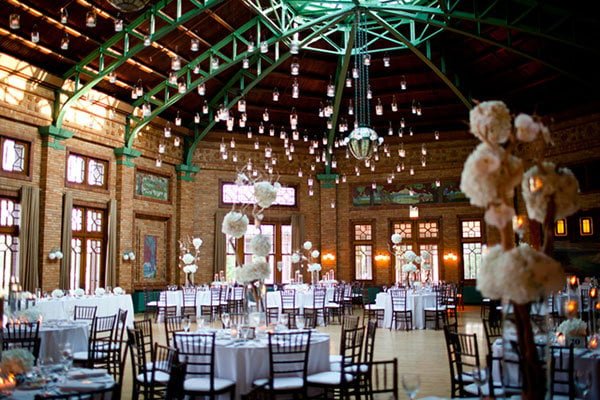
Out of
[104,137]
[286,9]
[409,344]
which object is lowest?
[409,344]

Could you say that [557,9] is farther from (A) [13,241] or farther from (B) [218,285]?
(A) [13,241]

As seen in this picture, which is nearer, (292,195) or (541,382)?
(541,382)

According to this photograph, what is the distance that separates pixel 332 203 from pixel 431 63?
22.9ft

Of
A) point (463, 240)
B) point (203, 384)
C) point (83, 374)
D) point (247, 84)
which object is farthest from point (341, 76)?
point (83, 374)

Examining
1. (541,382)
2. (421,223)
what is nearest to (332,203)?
(421,223)

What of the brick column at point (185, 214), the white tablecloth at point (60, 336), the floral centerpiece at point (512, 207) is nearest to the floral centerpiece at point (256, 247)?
the white tablecloth at point (60, 336)

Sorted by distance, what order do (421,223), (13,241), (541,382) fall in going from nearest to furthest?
1. (541,382)
2. (13,241)
3. (421,223)

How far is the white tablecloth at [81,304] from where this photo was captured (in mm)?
10992

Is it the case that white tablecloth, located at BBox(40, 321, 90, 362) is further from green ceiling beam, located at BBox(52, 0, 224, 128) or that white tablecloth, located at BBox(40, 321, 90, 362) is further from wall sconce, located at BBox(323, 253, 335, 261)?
wall sconce, located at BBox(323, 253, 335, 261)

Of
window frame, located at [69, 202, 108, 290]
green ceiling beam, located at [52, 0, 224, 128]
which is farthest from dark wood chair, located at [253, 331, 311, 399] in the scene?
window frame, located at [69, 202, 108, 290]

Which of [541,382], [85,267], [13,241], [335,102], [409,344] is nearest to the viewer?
[541,382]

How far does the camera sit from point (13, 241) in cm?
1309

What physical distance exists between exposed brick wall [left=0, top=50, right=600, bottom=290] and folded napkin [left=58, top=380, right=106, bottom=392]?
394 inches

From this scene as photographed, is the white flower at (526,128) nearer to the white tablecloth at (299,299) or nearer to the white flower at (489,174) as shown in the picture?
the white flower at (489,174)
